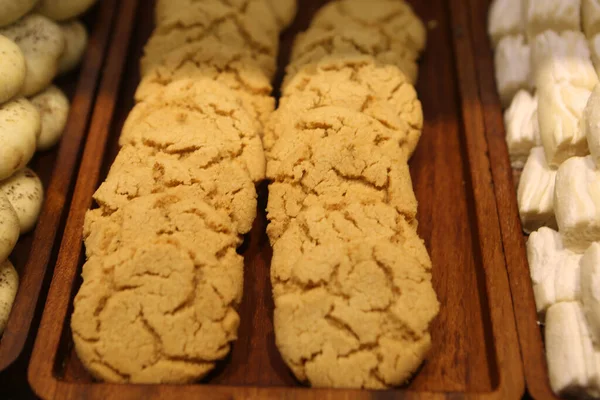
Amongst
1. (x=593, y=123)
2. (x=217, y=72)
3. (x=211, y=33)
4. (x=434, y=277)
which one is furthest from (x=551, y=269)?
(x=211, y=33)

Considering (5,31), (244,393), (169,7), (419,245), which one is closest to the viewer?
(244,393)

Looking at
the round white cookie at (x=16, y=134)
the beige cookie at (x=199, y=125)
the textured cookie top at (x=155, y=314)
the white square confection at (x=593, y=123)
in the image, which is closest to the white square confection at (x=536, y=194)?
the white square confection at (x=593, y=123)

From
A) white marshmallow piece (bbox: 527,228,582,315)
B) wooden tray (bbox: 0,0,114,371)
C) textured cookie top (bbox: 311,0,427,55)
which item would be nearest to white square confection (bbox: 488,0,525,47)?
textured cookie top (bbox: 311,0,427,55)

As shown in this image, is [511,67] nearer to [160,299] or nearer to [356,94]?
[356,94]

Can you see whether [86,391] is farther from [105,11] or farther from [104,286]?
[105,11]

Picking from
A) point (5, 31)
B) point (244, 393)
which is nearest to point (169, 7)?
point (5, 31)

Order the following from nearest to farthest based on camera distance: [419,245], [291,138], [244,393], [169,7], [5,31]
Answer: [244,393] → [419,245] → [291,138] → [5,31] → [169,7]

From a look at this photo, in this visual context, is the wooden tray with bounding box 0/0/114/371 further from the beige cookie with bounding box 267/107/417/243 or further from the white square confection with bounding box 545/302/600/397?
the white square confection with bounding box 545/302/600/397
